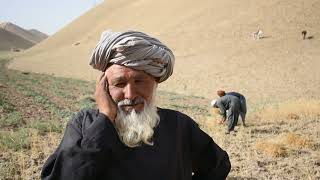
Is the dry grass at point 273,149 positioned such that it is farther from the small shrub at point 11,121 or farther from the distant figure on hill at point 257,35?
the distant figure on hill at point 257,35

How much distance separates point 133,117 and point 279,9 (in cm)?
4348

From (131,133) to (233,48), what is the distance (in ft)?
113

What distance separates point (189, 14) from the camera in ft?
169

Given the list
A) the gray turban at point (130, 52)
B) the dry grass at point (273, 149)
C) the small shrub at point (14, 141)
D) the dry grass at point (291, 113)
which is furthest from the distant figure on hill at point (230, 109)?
the gray turban at point (130, 52)

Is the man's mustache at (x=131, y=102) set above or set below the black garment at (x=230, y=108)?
above

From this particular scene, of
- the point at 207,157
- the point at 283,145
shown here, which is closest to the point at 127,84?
the point at 207,157

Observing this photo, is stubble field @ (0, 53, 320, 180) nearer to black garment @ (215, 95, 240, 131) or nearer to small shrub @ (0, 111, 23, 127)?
small shrub @ (0, 111, 23, 127)

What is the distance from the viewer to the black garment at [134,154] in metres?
1.93

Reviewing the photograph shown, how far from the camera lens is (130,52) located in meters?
2.18

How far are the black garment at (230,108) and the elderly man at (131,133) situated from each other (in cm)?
777

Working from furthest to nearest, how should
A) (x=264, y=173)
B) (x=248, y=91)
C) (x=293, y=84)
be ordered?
1. (x=293, y=84)
2. (x=248, y=91)
3. (x=264, y=173)

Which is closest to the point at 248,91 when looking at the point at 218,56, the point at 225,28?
the point at 218,56

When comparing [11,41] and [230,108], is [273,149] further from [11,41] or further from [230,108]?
[11,41]

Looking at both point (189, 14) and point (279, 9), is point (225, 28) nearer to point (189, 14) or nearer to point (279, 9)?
point (279, 9)
